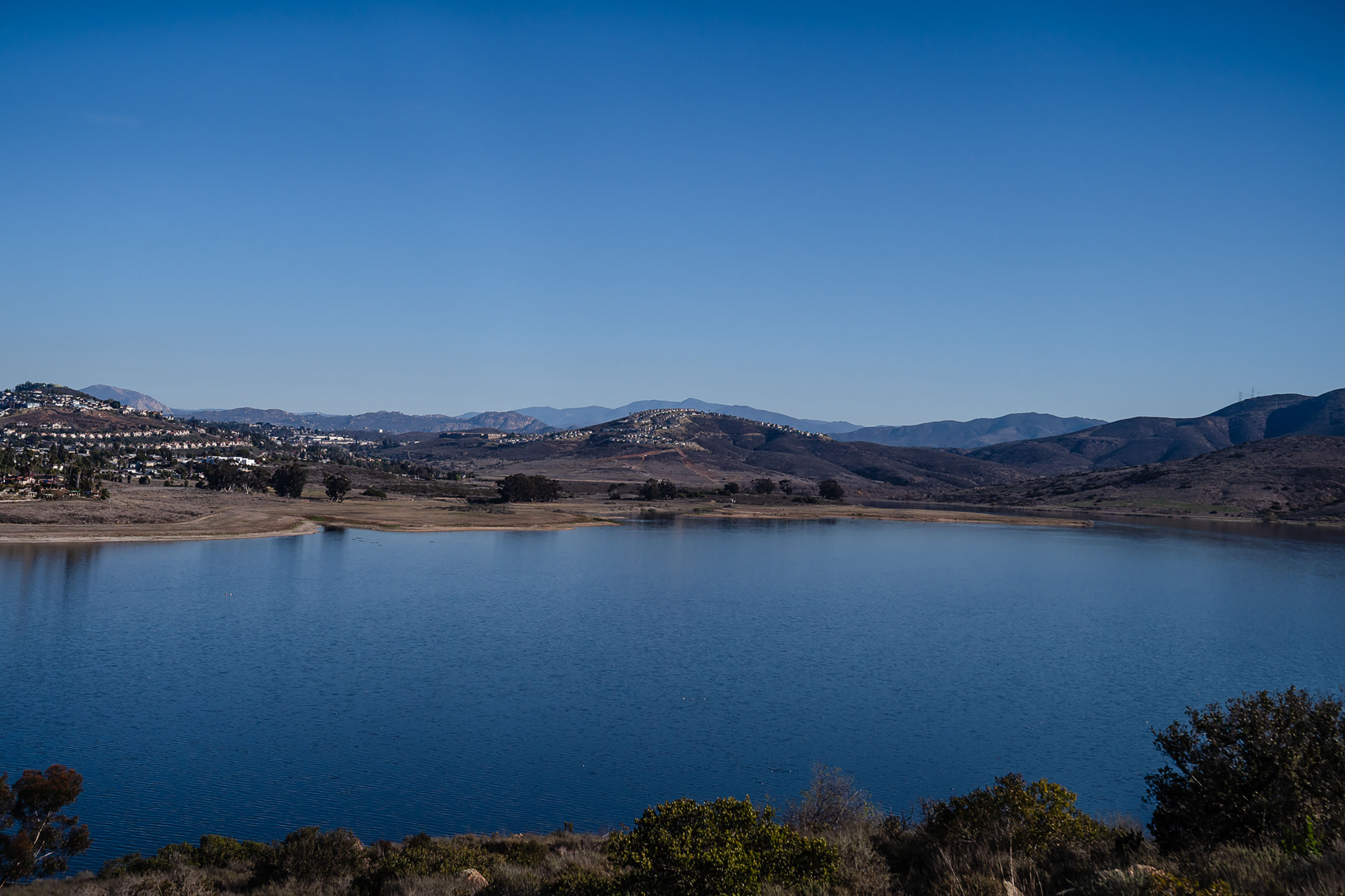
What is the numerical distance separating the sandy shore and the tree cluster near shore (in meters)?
67.5

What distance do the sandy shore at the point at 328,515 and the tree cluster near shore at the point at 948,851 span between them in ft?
222

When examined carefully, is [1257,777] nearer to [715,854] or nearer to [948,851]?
[948,851]

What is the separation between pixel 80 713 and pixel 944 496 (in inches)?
6936

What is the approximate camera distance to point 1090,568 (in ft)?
238

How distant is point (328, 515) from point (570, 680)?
72.0 m

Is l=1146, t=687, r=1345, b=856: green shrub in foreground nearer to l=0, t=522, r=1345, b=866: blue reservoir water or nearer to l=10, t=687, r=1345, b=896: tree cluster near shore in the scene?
l=10, t=687, r=1345, b=896: tree cluster near shore

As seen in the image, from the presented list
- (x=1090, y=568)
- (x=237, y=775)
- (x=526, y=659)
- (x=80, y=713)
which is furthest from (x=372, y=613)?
(x=1090, y=568)


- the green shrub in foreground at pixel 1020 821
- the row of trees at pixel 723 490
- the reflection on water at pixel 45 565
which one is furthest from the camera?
the row of trees at pixel 723 490

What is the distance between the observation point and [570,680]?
32.7 meters

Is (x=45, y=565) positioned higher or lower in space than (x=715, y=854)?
lower

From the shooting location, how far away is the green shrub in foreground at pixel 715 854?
1104cm

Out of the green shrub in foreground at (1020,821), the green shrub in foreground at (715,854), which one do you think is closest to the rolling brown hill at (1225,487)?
the green shrub in foreground at (1020,821)

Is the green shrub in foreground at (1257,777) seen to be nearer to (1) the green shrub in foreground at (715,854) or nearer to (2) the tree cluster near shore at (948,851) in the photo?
(2) the tree cluster near shore at (948,851)

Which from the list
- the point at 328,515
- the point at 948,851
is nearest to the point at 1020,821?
the point at 948,851
